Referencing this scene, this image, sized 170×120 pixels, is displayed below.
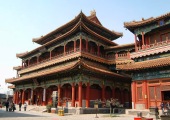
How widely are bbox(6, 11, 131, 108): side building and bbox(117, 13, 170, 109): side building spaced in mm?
4793

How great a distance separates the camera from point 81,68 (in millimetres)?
22219

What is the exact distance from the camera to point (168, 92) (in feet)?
65.8

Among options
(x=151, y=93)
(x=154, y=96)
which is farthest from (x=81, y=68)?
(x=154, y=96)

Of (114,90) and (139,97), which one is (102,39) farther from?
(139,97)

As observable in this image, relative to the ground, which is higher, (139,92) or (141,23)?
(141,23)

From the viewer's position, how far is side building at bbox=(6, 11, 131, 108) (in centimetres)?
2386

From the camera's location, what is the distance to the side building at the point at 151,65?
19156mm

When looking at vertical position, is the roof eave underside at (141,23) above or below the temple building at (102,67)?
above

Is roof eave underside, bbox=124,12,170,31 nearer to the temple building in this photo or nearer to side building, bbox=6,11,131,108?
the temple building

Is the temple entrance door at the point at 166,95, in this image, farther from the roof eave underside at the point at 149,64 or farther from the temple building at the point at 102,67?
the roof eave underside at the point at 149,64

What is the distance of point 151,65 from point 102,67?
33.4 feet

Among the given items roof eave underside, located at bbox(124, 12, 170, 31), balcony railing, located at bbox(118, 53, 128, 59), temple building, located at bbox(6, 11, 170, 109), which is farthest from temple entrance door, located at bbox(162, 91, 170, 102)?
balcony railing, located at bbox(118, 53, 128, 59)

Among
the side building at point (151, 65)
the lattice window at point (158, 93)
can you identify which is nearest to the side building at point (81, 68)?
the side building at point (151, 65)

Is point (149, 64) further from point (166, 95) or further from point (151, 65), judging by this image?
point (166, 95)
